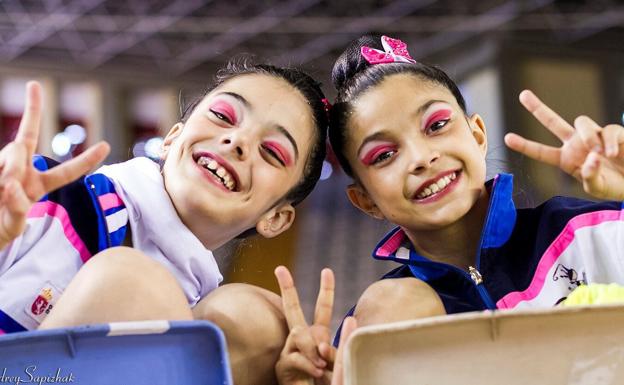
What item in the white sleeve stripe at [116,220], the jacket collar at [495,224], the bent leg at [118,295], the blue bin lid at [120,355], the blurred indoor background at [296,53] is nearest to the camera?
the blue bin lid at [120,355]

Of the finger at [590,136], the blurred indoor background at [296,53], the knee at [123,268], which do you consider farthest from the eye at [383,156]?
the blurred indoor background at [296,53]

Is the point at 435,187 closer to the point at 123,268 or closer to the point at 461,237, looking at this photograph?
the point at 461,237

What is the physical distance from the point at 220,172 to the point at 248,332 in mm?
257

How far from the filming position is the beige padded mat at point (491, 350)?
693 mm

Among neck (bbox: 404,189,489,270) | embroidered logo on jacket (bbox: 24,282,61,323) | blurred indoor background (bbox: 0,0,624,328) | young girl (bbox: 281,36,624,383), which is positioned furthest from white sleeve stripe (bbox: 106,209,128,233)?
blurred indoor background (bbox: 0,0,624,328)

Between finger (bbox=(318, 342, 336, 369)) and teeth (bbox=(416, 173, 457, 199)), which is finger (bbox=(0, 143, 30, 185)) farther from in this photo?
teeth (bbox=(416, 173, 457, 199))

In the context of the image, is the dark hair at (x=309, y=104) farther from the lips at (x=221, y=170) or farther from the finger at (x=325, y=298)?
the finger at (x=325, y=298)

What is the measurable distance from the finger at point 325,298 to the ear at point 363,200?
0.38 meters

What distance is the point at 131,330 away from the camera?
0.69 meters

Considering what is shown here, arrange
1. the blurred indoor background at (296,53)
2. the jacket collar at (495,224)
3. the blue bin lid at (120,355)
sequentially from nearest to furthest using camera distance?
the blue bin lid at (120,355) < the jacket collar at (495,224) < the blurred indoor background at (296,53)

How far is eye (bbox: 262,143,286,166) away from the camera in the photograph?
1133mm

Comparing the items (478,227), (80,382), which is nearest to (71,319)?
(80,382)

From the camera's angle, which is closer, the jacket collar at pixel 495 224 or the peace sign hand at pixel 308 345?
the peace sign hand at pixel 308 345

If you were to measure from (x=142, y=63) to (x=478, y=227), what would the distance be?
580cm
